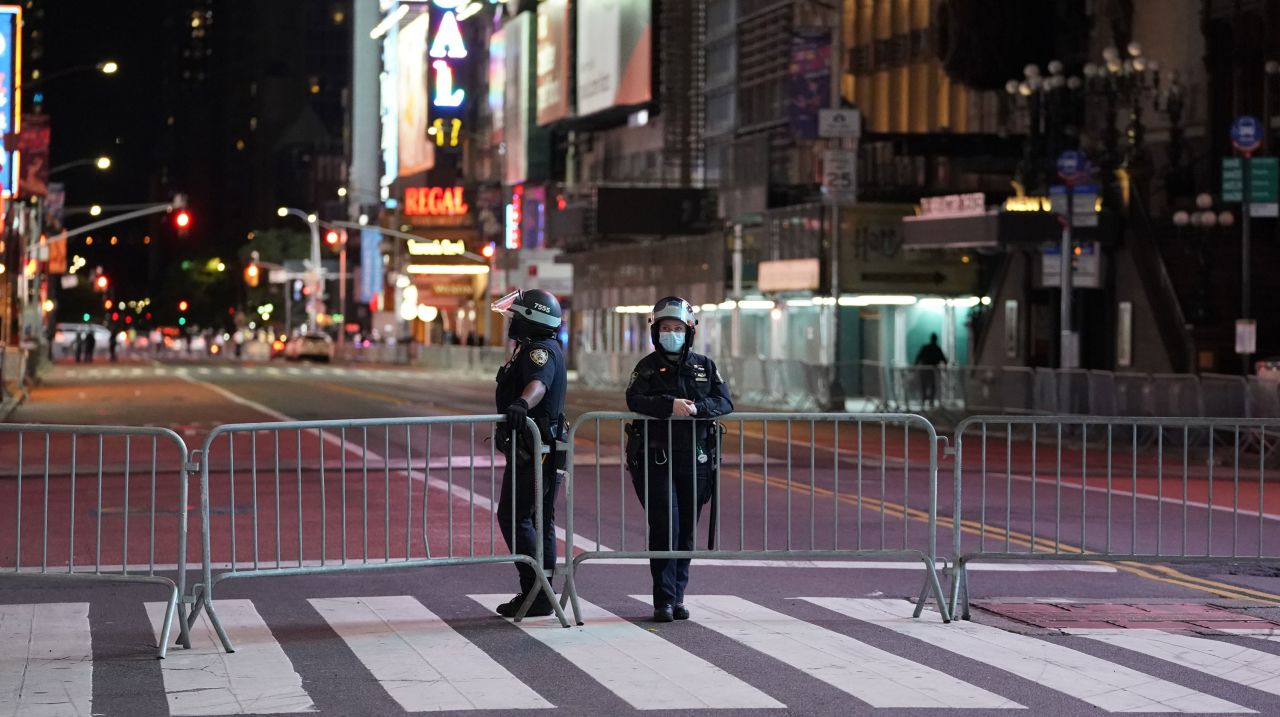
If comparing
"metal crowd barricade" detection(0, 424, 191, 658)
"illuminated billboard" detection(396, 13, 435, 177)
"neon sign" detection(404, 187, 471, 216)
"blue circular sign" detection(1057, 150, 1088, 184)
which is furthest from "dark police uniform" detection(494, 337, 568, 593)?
"illuminated billboard" detection(396, 13, 435, 177)

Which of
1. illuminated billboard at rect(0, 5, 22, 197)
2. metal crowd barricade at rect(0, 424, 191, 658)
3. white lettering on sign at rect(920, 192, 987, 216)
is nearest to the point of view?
metal crowd barricade at rect(0, 424, 191, 658)

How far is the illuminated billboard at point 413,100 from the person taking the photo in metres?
120

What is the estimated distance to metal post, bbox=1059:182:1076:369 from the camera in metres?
34.7

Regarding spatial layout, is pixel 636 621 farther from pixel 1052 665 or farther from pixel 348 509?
pixel 348 509

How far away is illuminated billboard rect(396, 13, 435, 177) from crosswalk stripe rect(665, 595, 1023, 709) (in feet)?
357

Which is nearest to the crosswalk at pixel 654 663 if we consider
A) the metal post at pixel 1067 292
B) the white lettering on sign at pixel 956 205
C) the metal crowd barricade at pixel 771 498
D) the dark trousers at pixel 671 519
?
the dark trousers at pixel 671 519

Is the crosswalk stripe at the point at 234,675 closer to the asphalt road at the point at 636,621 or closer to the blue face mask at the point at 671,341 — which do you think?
the asphalt road at the point at 636,621

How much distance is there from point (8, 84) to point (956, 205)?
2370 centimetres

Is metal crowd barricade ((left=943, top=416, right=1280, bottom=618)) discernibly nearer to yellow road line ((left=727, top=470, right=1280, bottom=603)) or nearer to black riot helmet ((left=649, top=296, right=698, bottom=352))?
yellow road line ((left=727, top=470, right=1280, bottom=603))

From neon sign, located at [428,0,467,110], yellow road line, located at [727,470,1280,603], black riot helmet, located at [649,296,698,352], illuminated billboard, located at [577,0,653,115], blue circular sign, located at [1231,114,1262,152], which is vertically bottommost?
yellow road line, located at [727,470,1280,603]

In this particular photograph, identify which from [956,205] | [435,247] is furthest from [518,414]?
[435,247]

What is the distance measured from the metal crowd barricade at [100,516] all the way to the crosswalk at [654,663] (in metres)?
0.37

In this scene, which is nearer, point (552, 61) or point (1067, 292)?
point (1067, 292)

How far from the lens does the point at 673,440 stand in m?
11.0
